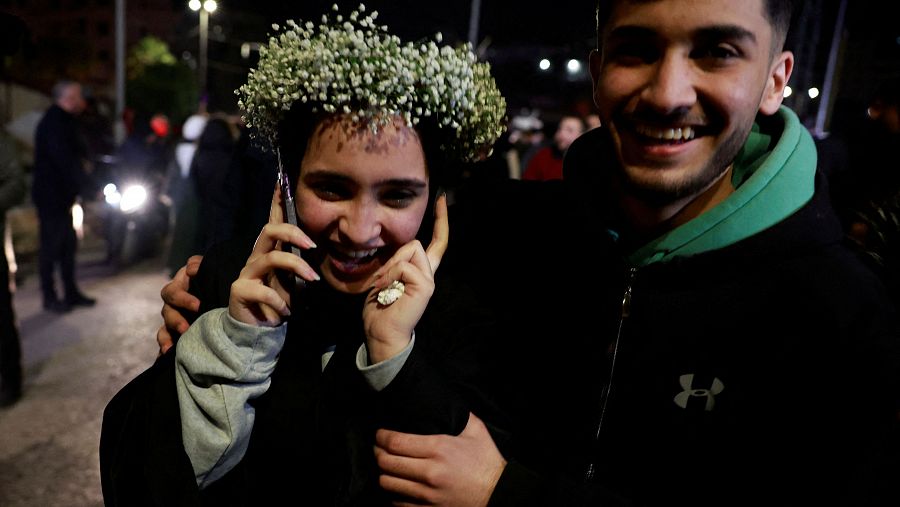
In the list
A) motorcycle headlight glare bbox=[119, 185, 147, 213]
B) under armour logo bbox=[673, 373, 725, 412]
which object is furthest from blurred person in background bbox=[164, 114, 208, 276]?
under armour logo bbox=[673, 373, 725, 412]

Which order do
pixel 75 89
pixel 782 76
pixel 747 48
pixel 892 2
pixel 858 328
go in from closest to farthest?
pixel 858 328 < pixel 747 48 < pixel 782 76 < pixel 892 2 < pixel 75 89

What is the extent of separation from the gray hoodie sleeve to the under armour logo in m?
0.98

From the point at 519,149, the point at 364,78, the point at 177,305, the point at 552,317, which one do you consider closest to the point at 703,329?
the point at 552,317

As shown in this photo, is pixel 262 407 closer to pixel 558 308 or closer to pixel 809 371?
pixel 558 308

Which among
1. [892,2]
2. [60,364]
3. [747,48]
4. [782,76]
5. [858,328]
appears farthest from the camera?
[892,2]

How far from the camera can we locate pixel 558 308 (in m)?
1.68

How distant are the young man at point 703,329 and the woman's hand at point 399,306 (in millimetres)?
220

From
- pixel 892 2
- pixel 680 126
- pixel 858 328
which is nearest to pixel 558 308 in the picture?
pixel 680 126

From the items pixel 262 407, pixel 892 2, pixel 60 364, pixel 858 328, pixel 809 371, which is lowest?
pixel 60 364

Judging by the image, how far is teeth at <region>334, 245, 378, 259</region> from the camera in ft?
5.51

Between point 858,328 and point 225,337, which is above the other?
point 858,328

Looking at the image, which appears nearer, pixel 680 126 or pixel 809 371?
pixel 809 371

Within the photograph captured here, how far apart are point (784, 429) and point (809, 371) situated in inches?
5.6

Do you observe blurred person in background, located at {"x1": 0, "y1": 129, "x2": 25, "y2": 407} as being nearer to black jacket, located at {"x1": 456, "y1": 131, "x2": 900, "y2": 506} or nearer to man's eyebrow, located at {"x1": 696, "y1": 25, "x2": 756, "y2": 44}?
black jacket, located at {"x1": 456, "y1": 131, "x2": 900, "y2": 506}
